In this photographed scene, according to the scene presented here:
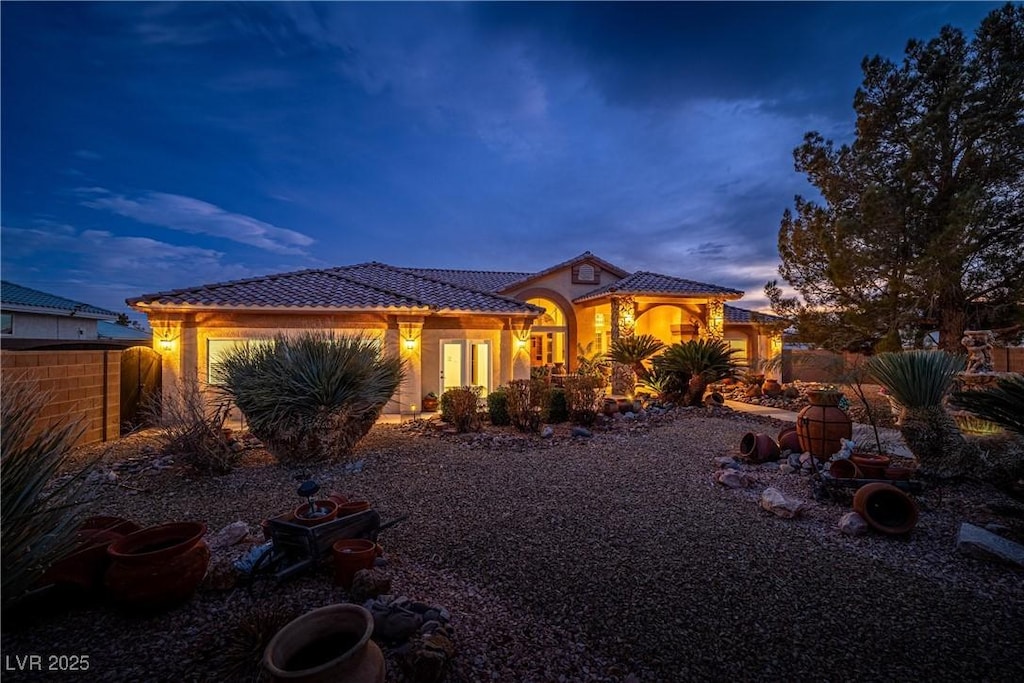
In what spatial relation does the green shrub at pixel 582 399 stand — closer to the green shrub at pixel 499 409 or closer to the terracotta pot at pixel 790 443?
the green shrub at pixel 499 409

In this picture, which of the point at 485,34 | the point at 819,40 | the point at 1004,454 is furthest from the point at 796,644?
the point at 819,40

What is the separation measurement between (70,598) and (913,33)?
891 inches

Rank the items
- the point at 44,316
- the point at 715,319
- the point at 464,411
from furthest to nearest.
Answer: the point at 44,316
the point at 715,319
the point at 464,411

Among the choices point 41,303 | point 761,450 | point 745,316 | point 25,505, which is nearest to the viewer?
point 25,505

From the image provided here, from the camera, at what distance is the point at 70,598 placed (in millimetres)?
2857

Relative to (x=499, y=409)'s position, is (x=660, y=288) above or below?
above

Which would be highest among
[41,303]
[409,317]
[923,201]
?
[923,201]

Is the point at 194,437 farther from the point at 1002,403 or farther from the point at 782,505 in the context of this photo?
the point at 1002,403

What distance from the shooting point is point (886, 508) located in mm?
4703

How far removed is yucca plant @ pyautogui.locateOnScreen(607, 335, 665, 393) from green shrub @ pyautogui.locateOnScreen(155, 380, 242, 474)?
12.3 meters

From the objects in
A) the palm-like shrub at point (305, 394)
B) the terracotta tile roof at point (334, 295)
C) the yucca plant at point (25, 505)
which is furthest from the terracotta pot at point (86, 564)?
the terracotta tile roof at point (334, 295)

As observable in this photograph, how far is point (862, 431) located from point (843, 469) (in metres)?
4.74

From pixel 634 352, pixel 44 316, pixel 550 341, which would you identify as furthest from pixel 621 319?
pixel 44 316

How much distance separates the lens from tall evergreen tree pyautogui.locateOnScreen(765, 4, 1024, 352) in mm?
12367
